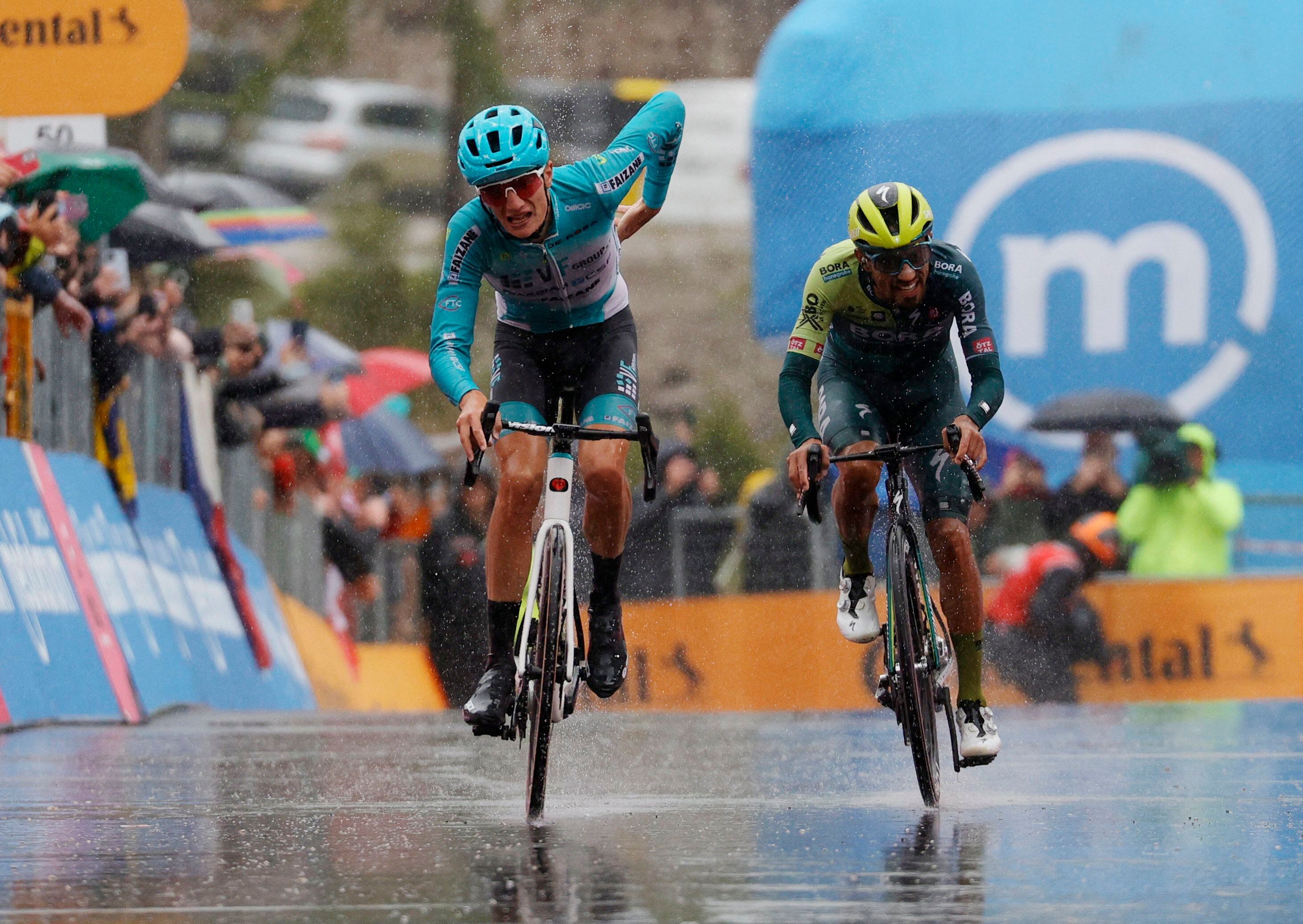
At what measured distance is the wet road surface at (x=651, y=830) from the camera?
16.0 ft

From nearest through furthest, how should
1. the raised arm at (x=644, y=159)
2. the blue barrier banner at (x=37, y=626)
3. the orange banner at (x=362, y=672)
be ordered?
A: the raised arm at (x=644, y=159) → the blue barrier banner at (x=37, y=626) → the orange banner at (x=362, y=672)

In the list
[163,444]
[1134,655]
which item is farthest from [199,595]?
[1134,655]

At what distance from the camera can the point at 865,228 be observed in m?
6.92

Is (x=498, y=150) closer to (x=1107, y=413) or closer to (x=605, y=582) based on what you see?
(x=605, y=582)

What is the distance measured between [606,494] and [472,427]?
721 mm

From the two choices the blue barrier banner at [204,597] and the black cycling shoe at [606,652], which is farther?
the blue barrier banner at [204,597]

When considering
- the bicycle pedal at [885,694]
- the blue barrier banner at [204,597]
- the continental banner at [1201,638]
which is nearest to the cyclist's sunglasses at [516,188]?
the bicycle pedal at [885,694]

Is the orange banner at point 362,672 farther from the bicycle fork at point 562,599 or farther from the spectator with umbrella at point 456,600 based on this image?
the bicycle fork at point 562,599

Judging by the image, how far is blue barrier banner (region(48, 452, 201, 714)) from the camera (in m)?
11.9

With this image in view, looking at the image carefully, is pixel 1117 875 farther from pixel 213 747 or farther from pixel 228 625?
pixel 228 625

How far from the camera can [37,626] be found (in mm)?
10680

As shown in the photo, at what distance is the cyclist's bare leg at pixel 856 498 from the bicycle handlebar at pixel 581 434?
0.67m

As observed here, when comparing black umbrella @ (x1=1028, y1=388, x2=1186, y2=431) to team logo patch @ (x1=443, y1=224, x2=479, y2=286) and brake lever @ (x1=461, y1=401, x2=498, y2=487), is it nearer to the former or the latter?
team logo patch @ (x1=443, y1=224, x2=479, y2=286)

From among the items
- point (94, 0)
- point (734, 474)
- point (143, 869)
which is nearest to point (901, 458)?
point (143, 869)
